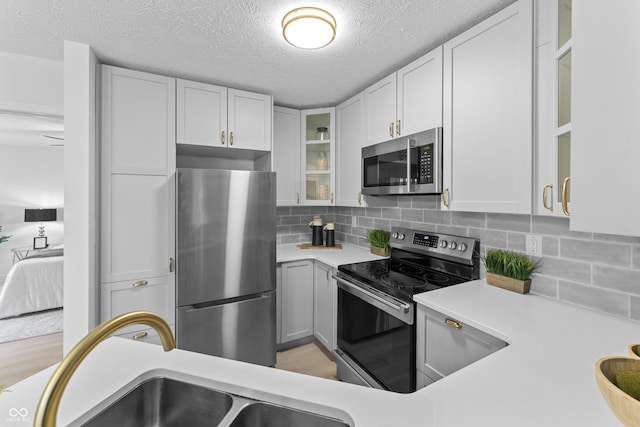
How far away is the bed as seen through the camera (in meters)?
3.34

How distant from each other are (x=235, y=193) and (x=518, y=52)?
1888mm

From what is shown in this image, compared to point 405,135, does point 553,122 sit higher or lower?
lower

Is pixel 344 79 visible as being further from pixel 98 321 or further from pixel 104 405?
pixel 98 321

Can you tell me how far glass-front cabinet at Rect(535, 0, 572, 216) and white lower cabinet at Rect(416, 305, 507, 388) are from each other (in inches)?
24.3

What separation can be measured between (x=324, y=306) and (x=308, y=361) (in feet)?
1.62

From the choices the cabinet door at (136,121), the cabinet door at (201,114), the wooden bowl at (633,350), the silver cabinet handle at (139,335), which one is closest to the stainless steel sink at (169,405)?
the wooden bowl at (633,350)

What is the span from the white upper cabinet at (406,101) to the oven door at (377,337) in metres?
1.15

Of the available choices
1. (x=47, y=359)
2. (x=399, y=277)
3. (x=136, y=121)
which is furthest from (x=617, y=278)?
(x=47, y=359)

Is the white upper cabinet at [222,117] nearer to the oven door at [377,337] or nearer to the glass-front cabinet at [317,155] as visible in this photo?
the glass-front cabinet at [317,155]

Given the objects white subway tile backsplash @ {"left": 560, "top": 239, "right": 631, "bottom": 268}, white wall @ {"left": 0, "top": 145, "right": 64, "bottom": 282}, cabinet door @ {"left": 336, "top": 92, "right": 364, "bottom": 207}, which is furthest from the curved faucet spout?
white wall @ {"left": 0, "top": 145, "right": 64, "bottom": 282}

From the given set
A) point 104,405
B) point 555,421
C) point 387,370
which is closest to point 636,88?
Result: point 555,421

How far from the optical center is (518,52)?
4.53 feet

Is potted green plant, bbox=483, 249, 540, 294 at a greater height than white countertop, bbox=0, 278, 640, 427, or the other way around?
potted green plant, bbox=483, 249, 540, 294

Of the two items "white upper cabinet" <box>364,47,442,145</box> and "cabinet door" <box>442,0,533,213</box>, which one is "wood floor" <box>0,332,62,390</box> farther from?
"cabinet door" <box>442,0,533,213</box>
